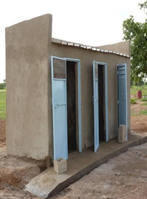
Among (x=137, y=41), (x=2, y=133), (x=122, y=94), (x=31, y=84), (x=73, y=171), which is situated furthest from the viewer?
(x=137, y=41)

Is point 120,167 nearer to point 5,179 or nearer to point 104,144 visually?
point 104,144

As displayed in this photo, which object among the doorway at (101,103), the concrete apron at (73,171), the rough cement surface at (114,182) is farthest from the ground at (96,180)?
the doorway at (101,103)

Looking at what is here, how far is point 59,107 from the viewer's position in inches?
187

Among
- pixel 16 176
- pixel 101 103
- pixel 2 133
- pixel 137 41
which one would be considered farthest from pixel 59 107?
pixel 137 41

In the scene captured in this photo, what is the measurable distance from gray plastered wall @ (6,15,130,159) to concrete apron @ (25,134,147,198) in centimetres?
48

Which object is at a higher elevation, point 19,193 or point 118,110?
point 118,110

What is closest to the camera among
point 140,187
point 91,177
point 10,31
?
point 140,187

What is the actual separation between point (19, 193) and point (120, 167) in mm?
2273

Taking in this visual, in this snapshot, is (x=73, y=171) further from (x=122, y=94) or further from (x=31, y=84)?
(x=122, y=94)

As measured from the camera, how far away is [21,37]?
16.5ft

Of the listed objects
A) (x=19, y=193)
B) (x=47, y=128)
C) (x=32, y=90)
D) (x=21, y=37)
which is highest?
(x=21, y=37)

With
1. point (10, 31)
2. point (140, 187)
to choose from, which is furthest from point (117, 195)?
point (10, 31)

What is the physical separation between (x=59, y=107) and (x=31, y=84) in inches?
30.5

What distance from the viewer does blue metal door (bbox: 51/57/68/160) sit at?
181 inches
